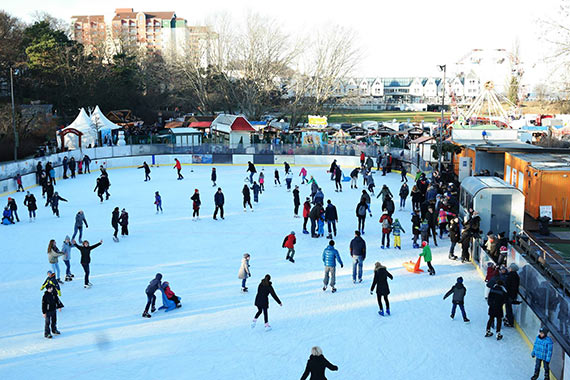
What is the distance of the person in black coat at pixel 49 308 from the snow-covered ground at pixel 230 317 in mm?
162

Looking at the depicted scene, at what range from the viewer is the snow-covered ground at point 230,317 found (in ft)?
27.0

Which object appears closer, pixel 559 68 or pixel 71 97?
pixel 559 68

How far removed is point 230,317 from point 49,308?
9.82 feet

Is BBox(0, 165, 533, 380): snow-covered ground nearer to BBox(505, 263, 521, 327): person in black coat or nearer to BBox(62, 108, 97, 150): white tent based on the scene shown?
BBox(505, 263, 521, 327): person in black coat

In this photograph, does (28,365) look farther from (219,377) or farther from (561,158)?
(561,158)

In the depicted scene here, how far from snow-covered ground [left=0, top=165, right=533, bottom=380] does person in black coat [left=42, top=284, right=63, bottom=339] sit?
0.16 m

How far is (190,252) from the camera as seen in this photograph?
14.4 meters

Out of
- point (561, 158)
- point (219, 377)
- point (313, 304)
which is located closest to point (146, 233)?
point (313, 304)

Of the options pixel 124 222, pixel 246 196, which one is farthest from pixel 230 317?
pixel 246 196

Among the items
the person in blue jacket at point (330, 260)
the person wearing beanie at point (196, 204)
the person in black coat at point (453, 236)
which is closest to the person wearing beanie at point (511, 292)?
the person in blue jacket at point (330, 260)

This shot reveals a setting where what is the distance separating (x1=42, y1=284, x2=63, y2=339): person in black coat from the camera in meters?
9.03

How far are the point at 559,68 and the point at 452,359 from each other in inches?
612

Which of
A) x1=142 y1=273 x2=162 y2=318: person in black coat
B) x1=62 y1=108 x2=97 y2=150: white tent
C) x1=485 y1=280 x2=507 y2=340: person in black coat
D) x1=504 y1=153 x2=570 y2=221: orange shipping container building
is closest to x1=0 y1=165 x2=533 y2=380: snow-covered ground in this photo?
x1=142 y1=273 x2=162 y2=318: person in black coat

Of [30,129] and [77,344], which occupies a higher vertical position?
[30,129]
